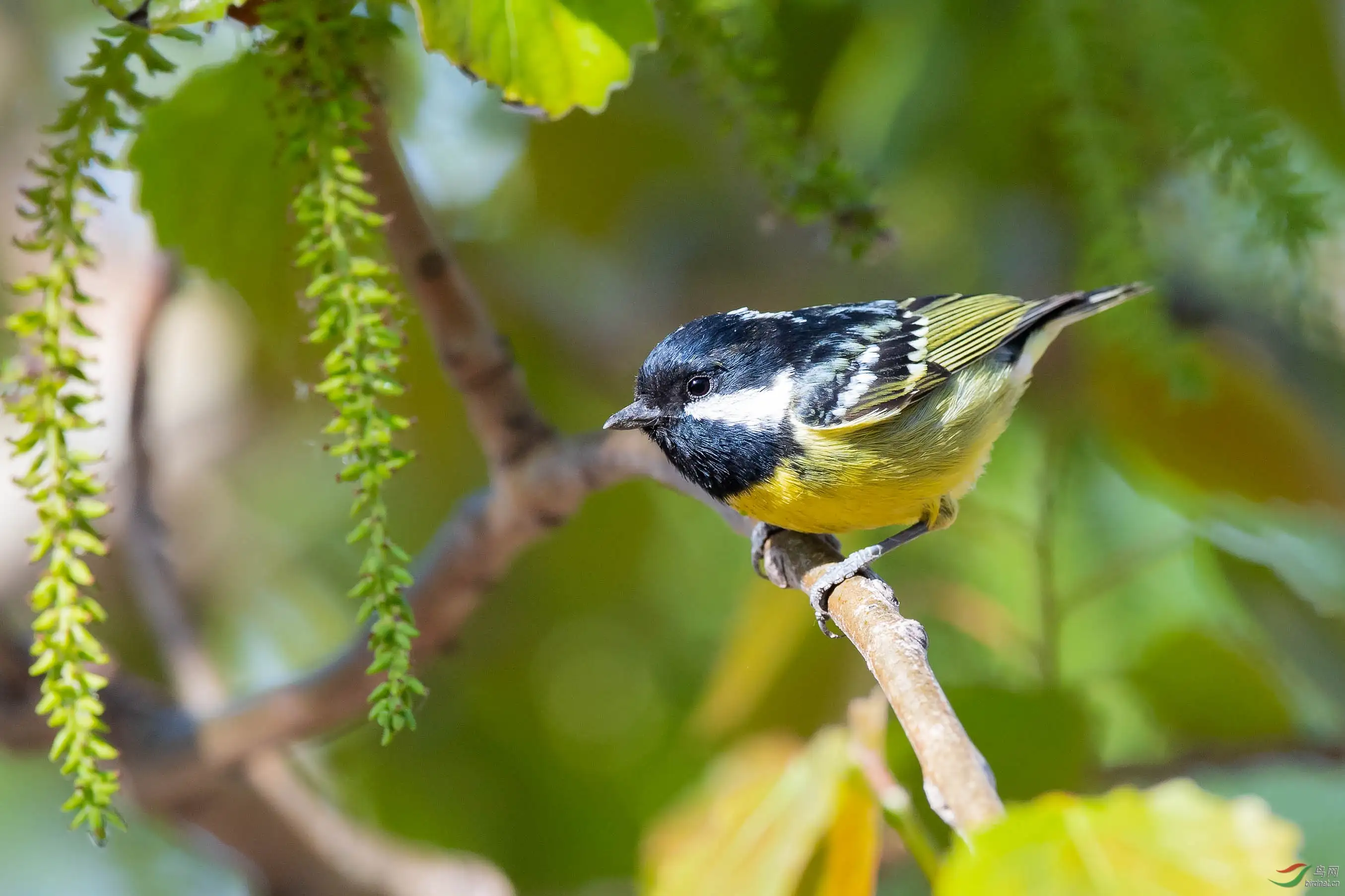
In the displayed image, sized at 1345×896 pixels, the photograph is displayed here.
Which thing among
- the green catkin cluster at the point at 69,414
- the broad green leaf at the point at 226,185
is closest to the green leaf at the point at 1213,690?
the broad green leaf at the point at 226,185

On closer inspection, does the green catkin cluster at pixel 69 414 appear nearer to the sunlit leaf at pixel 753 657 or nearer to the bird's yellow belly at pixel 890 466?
the bird's yellow belly at pixel 890 466

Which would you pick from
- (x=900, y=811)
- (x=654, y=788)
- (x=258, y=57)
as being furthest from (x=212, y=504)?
(x=900, y=811)

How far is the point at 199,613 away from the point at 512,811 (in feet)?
3.12

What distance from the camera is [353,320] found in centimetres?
66

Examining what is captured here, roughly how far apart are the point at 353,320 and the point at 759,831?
1.45 ft

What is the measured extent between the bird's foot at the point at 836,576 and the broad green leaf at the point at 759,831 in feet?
0.57

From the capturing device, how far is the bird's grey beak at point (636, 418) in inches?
46.1

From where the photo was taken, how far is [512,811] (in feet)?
5.93

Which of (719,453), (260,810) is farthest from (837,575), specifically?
(260,810)

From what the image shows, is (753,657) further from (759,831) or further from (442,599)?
(759,831)

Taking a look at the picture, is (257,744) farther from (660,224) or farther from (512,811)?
(660,224)

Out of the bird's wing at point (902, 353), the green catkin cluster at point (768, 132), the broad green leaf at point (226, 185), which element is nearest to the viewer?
the green catkin cluster at point (768, 132)

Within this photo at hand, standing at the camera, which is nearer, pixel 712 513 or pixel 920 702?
pixel 920 702

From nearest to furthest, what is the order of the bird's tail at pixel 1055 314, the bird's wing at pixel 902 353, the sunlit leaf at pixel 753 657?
the bird's tail at pixel 1055 314 < the bird's wing at pixel 902 353 < the sunlit leaf at pixel 753 657
